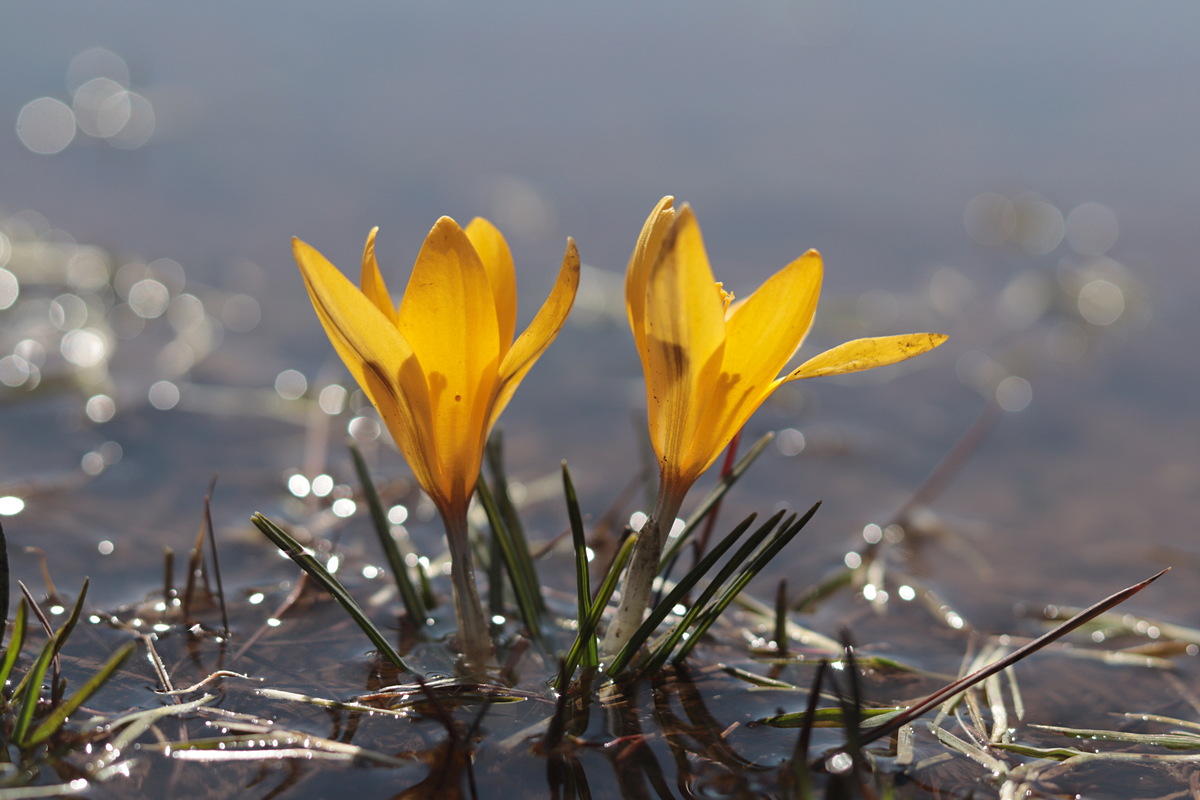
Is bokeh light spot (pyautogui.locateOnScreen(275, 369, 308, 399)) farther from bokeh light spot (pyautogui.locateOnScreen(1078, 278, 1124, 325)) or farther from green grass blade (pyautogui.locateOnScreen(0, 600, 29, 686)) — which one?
bokeh light spot (pyautogui.locateOnScreen(1078, 278, 1124, 325))

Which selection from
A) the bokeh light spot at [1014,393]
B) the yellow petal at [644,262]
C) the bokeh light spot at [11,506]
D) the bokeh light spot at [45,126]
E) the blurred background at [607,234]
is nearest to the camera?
the yellow petal at [644,262]

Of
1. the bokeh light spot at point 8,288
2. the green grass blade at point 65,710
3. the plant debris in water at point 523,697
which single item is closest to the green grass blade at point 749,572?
the plant debris in water at point 523,697

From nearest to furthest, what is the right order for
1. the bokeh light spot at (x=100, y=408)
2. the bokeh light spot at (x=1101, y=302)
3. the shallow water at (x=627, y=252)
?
the shallow water at (x=627, y=252), the bokeh light spot at (x=100, y=408), the bokeh light spot at (x=1101, y=302)

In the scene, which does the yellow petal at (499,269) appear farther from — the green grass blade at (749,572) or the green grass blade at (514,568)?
the green grass blade at (749,572)

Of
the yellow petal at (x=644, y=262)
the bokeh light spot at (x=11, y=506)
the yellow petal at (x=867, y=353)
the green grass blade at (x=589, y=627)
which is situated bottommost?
the green grass blade at (x=589, y=627)

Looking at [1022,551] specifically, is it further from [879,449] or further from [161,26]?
[161,26]

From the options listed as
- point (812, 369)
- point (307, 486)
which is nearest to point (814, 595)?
point (812, 369)

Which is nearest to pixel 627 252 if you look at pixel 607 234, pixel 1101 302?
pixel 607 234

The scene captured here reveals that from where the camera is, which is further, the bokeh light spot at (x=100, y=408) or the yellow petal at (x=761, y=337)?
the bokeh light spot at (x=100, y=408)
